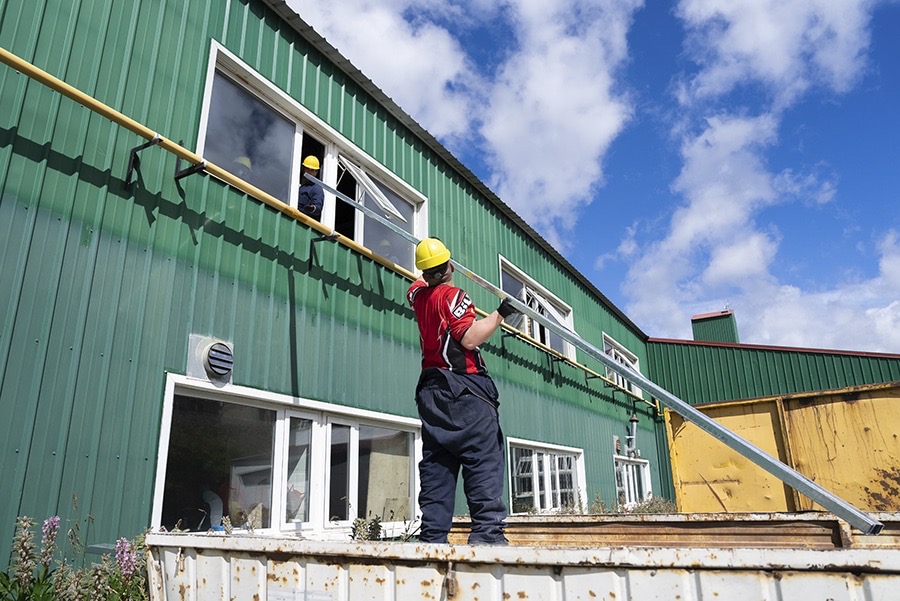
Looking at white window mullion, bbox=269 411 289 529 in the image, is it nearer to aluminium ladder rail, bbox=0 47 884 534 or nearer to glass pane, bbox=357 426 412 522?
glass pane, bbox=357 426 412 522

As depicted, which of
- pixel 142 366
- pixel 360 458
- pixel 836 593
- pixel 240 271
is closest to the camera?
pixel 836 593

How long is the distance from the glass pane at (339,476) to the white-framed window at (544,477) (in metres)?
3.67

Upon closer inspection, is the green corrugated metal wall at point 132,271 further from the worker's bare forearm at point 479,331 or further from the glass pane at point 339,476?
the worker's bare forearm at point 479,331

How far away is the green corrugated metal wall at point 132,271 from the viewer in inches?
158

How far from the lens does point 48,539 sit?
3578 millimetres

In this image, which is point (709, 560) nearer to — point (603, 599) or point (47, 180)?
point (603, 599)

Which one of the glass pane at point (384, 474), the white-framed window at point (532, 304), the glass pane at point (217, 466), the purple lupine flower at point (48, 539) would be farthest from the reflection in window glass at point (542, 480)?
the purple lupine flower at point (48, 539)

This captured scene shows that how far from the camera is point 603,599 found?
194cm

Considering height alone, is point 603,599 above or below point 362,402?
below

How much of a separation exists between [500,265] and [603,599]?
8927mm

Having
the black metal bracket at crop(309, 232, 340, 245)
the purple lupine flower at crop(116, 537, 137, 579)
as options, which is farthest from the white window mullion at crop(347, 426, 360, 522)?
the purple lupine flower at crop(116, 537, 137, 579)

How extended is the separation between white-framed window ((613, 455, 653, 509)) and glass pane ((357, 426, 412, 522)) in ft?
25.4

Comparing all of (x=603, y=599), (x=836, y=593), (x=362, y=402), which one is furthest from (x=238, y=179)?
(x=836, y=593)

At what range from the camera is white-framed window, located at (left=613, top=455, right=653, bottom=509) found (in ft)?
46.2
